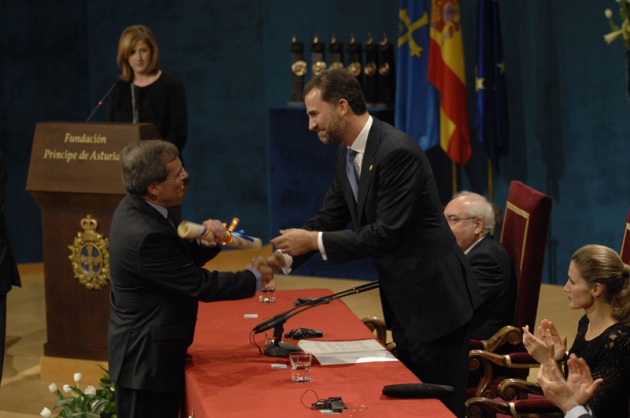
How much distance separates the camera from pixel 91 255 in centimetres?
592

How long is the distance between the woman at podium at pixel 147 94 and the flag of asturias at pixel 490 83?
274 cm

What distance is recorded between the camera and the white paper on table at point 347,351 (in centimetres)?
369

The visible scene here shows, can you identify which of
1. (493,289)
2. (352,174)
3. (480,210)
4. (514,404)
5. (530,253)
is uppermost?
(352,174)

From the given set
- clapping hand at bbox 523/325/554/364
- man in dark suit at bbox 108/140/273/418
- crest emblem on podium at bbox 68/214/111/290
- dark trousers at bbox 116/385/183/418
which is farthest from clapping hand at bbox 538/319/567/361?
crest emblem on podium at bbox 68/214/111/290

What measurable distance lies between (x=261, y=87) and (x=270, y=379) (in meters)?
6.64

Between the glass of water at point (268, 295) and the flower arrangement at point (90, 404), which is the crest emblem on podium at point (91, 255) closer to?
the flower arrangement at point (90, 404)

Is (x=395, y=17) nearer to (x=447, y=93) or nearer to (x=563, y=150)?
(x=447, y=93)

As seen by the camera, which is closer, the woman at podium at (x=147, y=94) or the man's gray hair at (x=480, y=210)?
the man's gray hair at (x=480, y=210)

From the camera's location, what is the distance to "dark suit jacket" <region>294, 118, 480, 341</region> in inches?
147

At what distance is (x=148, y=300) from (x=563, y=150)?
17.5 ft

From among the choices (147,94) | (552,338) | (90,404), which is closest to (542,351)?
(552,338)

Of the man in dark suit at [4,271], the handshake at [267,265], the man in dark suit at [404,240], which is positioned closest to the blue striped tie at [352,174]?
the man in dark suit at [404,240]

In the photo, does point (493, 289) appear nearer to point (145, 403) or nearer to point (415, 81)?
point (145, 403)

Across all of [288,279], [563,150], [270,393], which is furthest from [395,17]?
[270,393]
